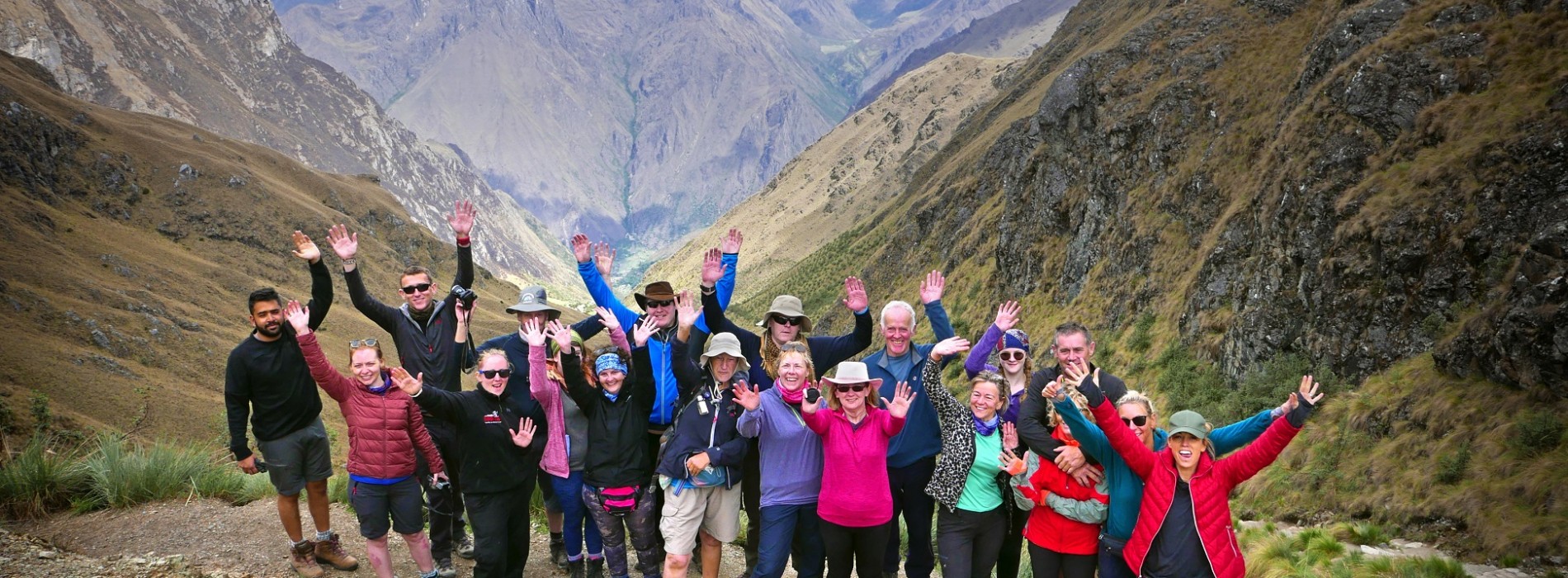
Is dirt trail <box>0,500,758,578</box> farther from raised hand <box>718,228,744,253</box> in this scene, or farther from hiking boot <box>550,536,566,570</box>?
raised hand <box>718,228,744,253</box>

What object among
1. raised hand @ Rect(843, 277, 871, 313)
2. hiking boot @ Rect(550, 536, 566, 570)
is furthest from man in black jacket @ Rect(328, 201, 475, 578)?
raised hand @ Rect(843, 277, 871, 313)

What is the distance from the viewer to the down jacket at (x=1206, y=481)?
5.86 metres

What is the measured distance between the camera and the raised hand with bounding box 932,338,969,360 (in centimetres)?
689

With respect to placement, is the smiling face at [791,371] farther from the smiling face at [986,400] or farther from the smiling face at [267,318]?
the smiling face at [267,318]

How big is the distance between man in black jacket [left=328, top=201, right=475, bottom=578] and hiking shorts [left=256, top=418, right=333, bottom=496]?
94 centimetres

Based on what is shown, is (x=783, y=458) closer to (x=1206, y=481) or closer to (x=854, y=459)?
(x=854, y=459)

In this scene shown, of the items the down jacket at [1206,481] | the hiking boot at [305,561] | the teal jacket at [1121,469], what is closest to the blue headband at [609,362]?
the hiking boot at [305,561]

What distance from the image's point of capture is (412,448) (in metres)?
7.35

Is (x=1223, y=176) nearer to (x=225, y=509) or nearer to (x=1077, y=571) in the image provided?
(x=1077, y=571)

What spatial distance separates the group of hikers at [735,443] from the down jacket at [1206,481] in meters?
0.02

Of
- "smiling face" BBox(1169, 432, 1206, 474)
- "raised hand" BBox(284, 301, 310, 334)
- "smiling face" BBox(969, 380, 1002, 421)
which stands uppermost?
"raised hand" BBox(284, 301, 310, 334)

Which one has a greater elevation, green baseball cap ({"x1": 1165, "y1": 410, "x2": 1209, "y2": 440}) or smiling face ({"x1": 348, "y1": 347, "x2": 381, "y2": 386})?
smiling face ({"x1": 348, "y1": 347, "x2": 381, "y2": 386})

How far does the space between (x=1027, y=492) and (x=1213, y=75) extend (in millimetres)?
28132

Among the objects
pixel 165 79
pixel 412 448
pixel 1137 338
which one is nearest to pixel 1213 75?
pixel 1137 338
